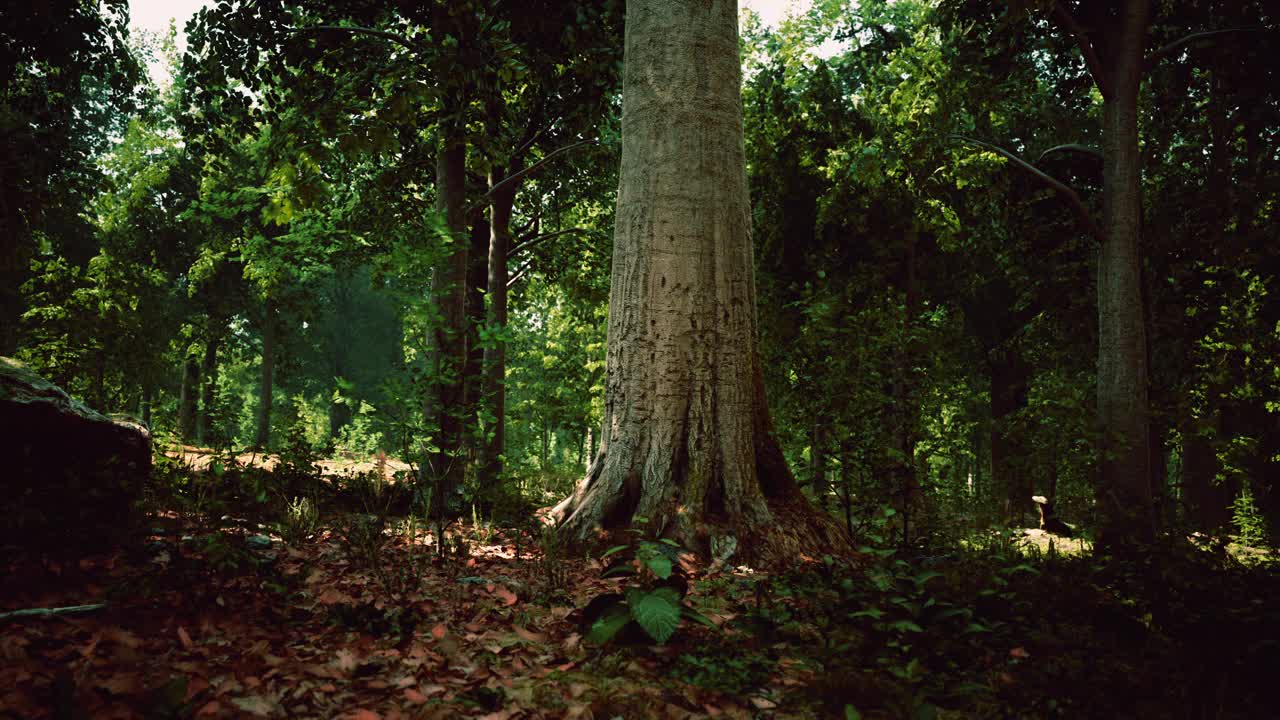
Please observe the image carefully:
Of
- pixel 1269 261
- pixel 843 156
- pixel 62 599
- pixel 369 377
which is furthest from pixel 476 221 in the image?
pixel 369 377

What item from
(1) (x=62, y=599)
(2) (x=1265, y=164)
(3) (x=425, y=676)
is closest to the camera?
(3) (x=425, y=676)

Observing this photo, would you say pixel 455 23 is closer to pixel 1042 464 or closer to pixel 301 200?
pixel 301 200

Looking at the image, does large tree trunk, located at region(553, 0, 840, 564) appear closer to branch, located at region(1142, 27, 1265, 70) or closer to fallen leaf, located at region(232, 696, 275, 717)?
fallen leaf, located at region(232, 696, 275, 717)

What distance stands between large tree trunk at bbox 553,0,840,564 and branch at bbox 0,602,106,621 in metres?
2.39

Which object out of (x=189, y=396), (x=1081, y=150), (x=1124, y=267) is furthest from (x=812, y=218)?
(x=189, y=396)

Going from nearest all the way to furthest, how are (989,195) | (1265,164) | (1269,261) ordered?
(1269,261) → (989,195) → (1265,164)

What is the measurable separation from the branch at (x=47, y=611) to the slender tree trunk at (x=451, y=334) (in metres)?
1.95

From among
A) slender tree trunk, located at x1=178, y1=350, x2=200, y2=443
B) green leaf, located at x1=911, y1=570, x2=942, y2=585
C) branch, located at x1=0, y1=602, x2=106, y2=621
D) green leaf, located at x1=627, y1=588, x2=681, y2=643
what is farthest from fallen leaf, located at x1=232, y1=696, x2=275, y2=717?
slender tree trunk, located at x1=178, y1=350, x2=200, y2=443

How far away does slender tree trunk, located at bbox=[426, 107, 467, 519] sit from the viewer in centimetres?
500

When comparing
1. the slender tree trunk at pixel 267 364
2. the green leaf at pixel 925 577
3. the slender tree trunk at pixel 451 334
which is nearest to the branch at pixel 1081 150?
the slender tree trunk at pixel 451 334

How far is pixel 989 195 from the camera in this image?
11.5m

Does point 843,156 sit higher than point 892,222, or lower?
higher

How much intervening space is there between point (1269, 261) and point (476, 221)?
44.7 feet

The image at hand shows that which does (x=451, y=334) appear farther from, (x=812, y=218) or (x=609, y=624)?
(x=812, y=218)
